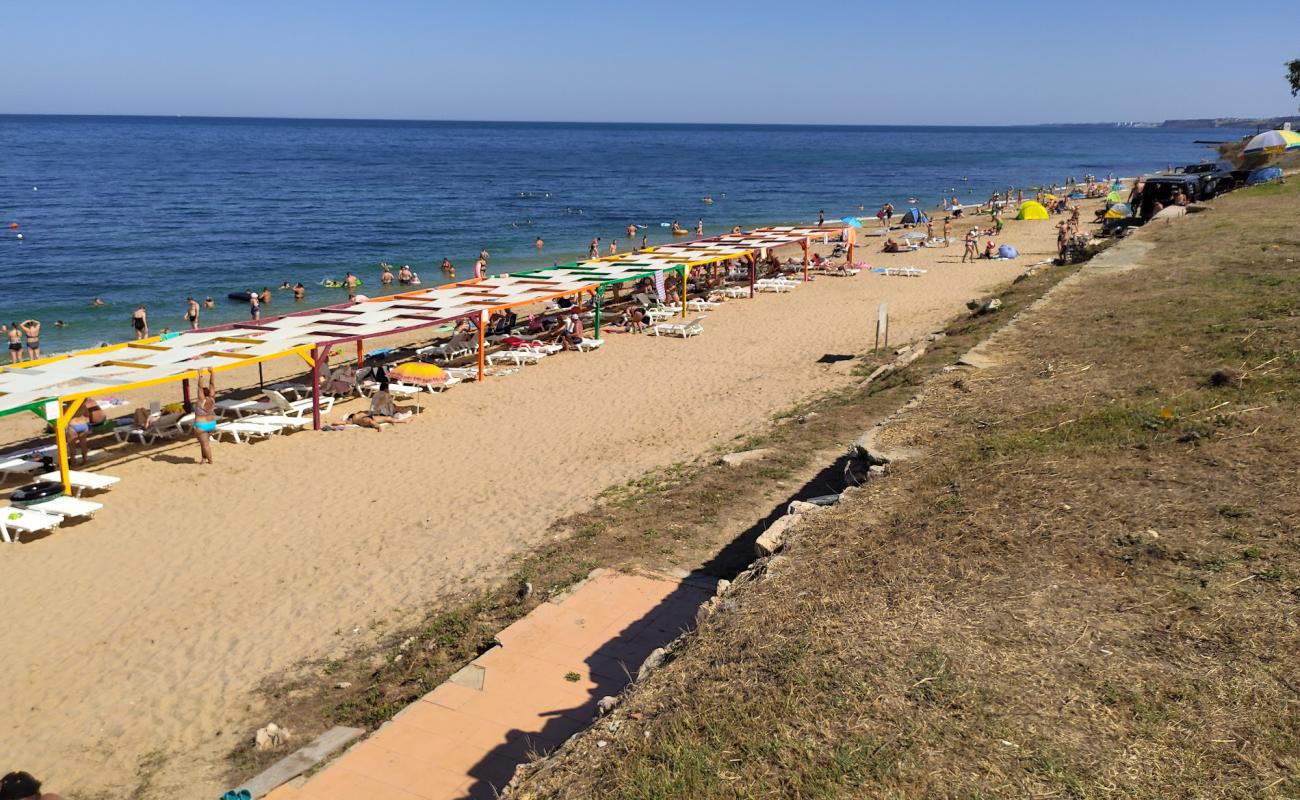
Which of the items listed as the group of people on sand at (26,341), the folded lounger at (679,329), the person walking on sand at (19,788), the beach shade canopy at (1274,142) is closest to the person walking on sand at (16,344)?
the group of people on sand at (26,341)

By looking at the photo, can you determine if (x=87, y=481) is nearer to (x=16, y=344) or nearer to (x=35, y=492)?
(x=35, y=492)

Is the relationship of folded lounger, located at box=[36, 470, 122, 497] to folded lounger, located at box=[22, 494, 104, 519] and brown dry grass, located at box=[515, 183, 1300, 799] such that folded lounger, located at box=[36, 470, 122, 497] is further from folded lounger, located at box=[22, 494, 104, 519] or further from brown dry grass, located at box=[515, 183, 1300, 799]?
brown dry grass, located at box=[515, 183, 1300, 799]

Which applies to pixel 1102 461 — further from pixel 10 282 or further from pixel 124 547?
pixel 10 282

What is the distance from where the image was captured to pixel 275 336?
15633 mm

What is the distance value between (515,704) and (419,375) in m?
11.0

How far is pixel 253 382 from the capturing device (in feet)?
60.7

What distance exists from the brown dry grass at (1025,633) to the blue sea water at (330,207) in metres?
22.9

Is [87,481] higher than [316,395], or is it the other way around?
[316,395]

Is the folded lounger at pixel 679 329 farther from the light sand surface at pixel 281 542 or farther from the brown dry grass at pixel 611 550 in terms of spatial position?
the brown dry grass at pixel 611 550

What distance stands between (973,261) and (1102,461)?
26285 millimetres

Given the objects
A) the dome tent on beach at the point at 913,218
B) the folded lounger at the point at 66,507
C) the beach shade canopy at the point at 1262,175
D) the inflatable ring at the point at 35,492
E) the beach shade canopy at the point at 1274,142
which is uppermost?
the beach shade canopy at the point at 1274,142

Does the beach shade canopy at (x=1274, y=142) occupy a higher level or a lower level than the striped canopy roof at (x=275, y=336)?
higher

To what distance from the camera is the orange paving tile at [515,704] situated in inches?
221

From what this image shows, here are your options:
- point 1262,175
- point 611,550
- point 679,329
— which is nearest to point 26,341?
point 679,329
